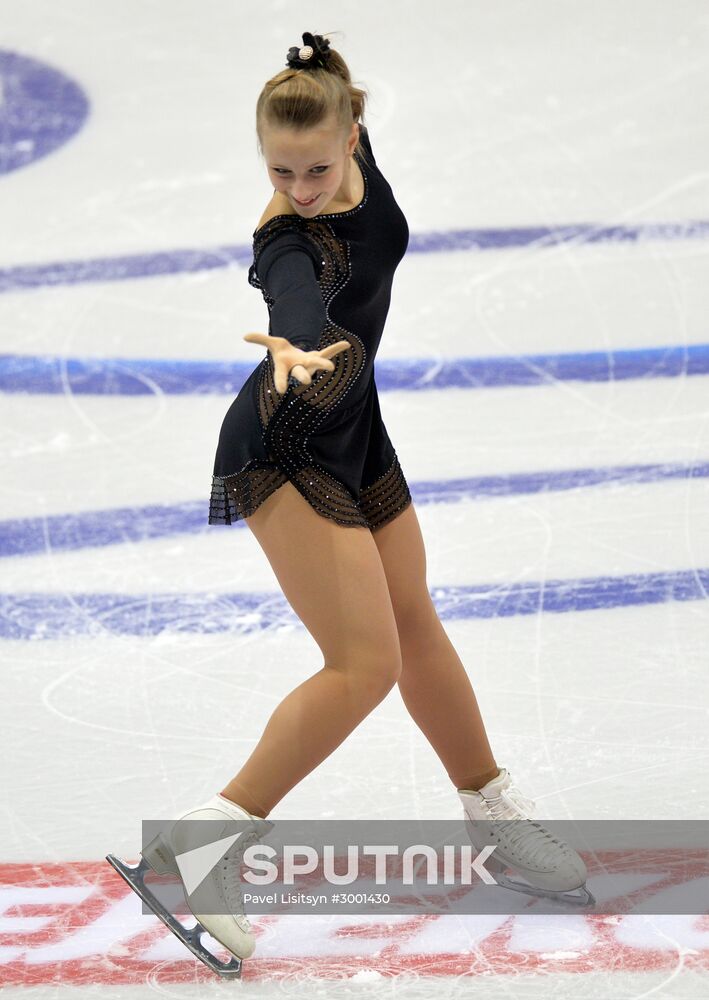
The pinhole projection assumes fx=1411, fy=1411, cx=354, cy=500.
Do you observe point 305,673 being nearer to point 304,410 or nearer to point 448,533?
point 448,533

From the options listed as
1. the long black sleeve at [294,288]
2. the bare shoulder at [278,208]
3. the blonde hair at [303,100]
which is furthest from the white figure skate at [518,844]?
the blonde hair at [303,100]

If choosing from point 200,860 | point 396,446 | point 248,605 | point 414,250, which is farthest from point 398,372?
point 200,860

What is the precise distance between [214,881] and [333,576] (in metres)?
0.50

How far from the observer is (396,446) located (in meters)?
4.20

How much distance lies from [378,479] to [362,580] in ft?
0.74

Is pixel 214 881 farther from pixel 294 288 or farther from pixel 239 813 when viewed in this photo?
pixel 294 288

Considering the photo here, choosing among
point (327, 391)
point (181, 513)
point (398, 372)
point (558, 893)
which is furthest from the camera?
point (398, 372)

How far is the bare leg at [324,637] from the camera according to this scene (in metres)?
2.16

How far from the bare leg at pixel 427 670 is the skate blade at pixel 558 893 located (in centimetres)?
17

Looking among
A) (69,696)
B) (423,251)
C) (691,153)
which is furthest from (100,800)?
(691,153)

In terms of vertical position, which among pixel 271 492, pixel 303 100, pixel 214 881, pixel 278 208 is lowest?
pixel 214 881

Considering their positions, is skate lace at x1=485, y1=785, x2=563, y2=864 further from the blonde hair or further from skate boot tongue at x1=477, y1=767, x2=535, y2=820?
the blonde hair

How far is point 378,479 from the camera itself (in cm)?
232

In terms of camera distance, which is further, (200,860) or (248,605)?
(248,605)
